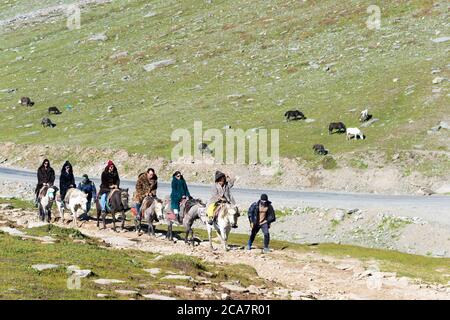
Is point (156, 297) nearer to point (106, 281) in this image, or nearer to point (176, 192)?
point (106, 281)

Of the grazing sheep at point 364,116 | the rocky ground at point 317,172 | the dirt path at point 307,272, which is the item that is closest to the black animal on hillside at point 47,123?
the rocky ground at point 317,172

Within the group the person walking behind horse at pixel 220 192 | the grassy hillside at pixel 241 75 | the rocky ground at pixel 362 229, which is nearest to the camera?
the person walking behind horse at pixel 220 192

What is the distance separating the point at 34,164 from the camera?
7756 cm

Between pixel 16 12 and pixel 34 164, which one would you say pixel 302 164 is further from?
pixel 16 12

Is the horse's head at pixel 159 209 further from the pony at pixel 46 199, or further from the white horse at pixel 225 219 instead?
the pony at pixel 46 199

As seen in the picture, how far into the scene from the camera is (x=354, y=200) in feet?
171

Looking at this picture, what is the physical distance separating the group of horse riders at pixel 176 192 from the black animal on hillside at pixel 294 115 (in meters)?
36.3

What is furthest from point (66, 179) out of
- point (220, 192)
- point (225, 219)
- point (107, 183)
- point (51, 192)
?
point (225, 219)

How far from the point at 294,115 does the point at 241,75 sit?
841 inches

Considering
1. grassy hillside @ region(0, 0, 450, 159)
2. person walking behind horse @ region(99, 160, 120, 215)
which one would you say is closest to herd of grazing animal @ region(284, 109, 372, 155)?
grassy hillside @ region(0, 0, 450, 159)

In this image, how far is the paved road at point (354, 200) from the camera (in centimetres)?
4712

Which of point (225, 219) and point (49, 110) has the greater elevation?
point (49, 110)

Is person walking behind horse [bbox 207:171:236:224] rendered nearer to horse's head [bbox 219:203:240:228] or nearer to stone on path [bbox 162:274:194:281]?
horse's head [bbox 219:203:240:228]
